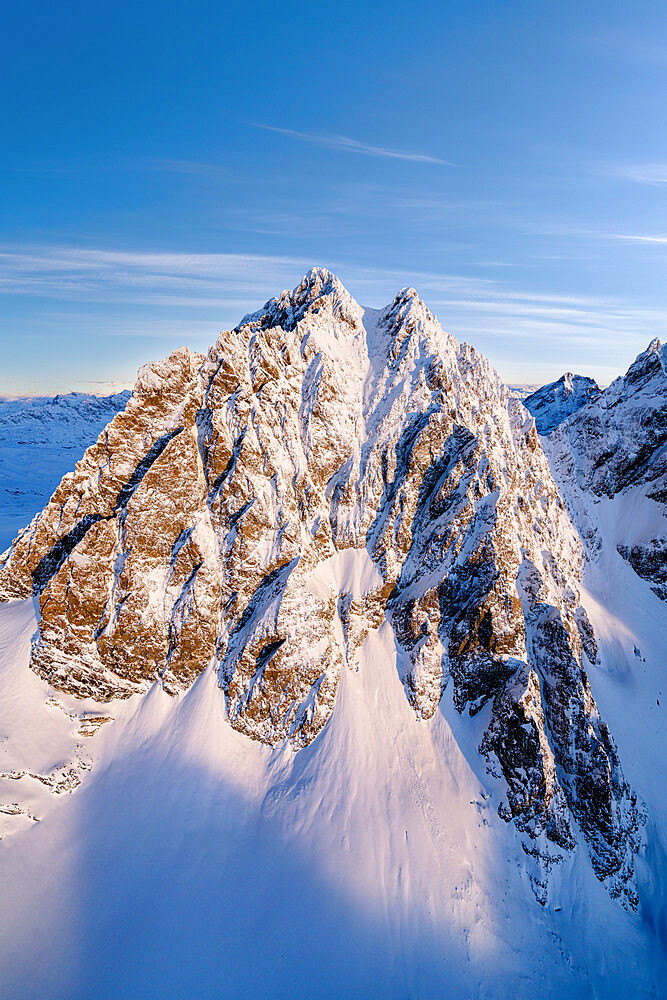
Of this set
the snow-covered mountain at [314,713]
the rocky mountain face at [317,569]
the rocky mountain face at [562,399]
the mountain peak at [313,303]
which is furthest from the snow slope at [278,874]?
the rocky mountain face at [562,399]

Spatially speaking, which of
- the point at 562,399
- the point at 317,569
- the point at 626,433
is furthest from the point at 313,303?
the point at 562,399

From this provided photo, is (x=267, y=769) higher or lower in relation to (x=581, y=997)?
higher

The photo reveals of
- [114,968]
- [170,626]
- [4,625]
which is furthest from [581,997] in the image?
Answer: [4,625]

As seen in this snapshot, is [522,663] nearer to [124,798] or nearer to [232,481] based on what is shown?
[232,481]

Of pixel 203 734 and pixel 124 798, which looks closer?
pixel 124 798

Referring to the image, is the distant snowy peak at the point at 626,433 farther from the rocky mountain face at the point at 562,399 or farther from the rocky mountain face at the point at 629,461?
the rocky mountain face at the point at 562,399

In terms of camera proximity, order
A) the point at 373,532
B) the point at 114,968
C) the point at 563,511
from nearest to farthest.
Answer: the point at 114,968 < the point at 373,532 < the point at 563,511

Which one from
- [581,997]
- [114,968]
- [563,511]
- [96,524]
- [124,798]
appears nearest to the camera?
[114,968]
